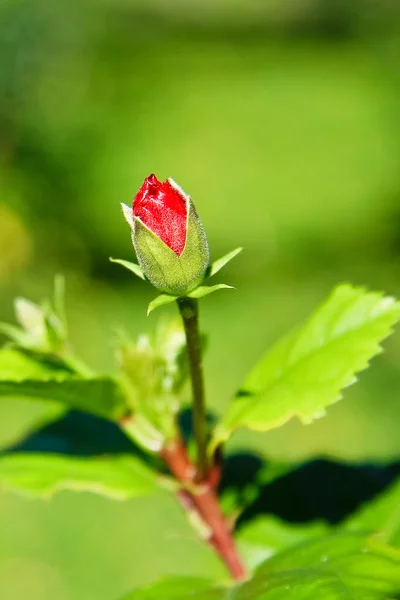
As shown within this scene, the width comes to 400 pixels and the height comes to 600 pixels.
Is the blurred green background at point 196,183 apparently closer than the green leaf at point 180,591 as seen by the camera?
No

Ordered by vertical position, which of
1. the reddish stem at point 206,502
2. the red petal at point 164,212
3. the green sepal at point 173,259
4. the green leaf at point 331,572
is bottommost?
the green leaf at point 331,572

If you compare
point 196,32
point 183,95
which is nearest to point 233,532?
point 183,95

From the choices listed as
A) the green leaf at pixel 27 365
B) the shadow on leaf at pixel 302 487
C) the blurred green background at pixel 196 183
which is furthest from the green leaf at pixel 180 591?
the blurred green background at pixel 196 183

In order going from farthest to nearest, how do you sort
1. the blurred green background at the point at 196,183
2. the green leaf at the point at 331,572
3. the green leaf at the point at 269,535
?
the blurred green background at the point at 196,183
the green leaf at the point at 269,535
the green leaf at the point at 331,572

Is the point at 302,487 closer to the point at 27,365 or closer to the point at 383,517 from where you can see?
the point at 383,517

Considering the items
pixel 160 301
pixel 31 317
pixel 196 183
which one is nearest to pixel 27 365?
pixel 31 317

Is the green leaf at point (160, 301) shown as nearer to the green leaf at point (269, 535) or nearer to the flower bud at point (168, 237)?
the flower bud at point (168, 237)

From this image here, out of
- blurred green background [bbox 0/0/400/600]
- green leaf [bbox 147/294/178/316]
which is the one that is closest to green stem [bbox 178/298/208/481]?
green leaf [bbox 147/294/178/316]
